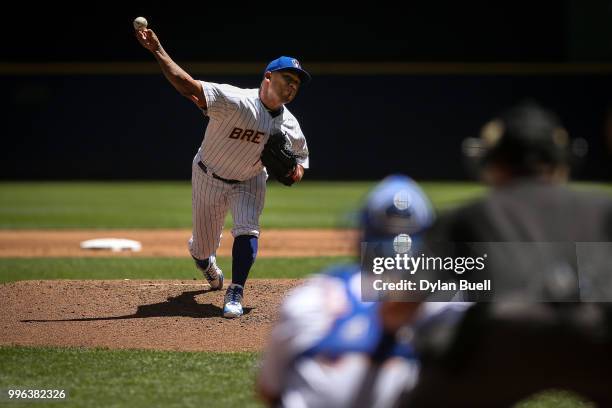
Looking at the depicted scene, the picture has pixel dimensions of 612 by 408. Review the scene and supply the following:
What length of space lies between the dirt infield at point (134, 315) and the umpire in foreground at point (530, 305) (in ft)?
9.54

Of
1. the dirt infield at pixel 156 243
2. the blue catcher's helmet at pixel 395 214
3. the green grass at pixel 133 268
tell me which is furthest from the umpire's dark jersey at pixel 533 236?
the dirt infield at pixel 156 243

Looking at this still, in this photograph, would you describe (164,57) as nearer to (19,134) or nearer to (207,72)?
(207,72)

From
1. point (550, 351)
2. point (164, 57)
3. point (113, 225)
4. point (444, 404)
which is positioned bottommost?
A: point (113, 225)

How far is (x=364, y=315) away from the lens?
7.60ft

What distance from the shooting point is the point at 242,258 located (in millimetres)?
5977

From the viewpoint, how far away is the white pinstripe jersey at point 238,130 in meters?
5.80

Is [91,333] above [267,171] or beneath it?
beneath

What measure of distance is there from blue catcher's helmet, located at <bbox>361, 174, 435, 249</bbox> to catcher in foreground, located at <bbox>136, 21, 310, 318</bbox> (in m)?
3.38

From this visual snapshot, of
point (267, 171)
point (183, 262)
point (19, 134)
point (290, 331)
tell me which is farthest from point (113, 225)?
point (290, 331)

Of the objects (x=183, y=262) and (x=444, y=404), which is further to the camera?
(x=183, y=262)

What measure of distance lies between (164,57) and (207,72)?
622 inches

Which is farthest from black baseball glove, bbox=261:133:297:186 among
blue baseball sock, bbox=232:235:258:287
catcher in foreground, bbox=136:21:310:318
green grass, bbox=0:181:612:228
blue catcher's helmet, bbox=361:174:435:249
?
green grass, bbox=0:181:612:228

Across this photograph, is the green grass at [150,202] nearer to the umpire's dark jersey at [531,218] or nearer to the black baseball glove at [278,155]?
the black baseball glove at [278,155]

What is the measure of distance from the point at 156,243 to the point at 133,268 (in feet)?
7.18
